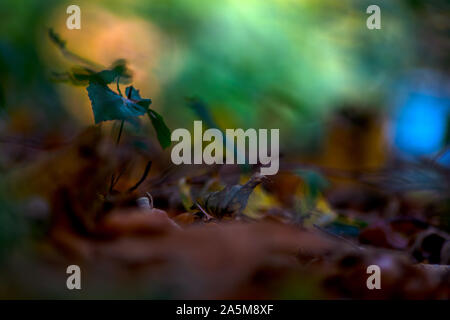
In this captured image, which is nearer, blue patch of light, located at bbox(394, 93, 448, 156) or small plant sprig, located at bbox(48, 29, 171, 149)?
small plant sprig, located at bbox(48, 29, 171, 149)

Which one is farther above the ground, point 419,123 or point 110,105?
point 419,123

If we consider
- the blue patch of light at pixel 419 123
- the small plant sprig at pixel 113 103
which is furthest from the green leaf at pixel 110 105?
the blue patch of light at pixel 419 123

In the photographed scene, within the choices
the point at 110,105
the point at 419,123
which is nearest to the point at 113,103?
the point at 110,105

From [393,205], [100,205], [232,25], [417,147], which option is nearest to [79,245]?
[100,205]

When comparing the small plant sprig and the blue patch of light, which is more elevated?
the blue patch of light

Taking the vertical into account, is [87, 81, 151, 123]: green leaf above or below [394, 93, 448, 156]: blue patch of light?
below

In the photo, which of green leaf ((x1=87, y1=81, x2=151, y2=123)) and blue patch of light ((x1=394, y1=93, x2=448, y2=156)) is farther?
blue patch of light ((x1=394, y1=93, x2=448, y2=156))

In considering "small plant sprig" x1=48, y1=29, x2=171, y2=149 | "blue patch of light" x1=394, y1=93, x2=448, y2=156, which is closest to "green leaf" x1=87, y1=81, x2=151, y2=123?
"small plant sprig" x1=48, y1=29, x2=171, y2=149

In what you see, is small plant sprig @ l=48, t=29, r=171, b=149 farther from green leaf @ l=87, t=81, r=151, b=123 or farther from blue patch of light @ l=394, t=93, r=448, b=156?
blue patch of light @ l=394, t=93, r=448, b=156

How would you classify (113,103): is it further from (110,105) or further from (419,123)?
(419,123)
